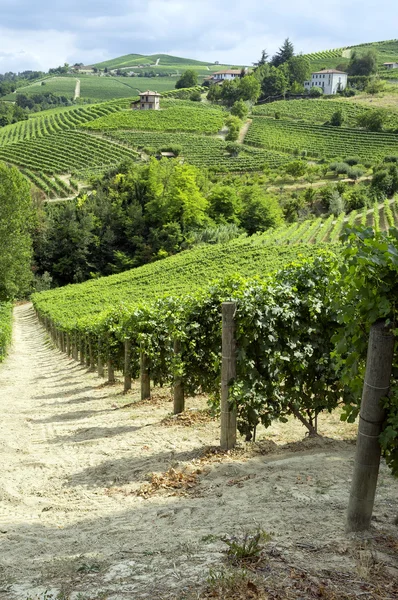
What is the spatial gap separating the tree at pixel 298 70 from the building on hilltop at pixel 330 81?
3.78 metres

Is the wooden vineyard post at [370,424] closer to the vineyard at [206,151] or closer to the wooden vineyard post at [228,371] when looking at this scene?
the wooden vineyard post at [228,371]

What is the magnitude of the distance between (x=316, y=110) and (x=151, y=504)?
123984 millimetres

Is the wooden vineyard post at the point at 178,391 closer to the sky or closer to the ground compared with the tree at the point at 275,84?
closer to the ground

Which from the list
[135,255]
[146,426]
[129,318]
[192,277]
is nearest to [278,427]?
[146,426]

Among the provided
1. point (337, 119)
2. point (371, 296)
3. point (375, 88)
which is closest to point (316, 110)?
point (337, 119)

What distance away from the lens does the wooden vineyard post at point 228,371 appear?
22.3 feet

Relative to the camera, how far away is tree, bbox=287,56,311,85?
153 meters

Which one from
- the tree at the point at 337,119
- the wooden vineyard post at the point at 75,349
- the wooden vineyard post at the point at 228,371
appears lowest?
the wooden vineyard post at the point at 75,349

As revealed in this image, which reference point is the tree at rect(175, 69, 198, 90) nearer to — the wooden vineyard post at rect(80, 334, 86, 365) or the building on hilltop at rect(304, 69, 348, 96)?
the building on hilltop at rect(304, 69, 348, 96)

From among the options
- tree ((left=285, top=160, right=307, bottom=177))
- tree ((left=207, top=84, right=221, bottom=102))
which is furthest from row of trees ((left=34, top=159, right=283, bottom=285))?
tree ((left=207, top=84, right=221, bottom=102))

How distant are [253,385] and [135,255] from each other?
61443 mm

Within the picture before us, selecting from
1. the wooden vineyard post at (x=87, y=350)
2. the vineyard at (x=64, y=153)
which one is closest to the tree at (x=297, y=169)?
the vineyard at (x=64, y=153)

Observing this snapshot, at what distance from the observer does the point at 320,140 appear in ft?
322

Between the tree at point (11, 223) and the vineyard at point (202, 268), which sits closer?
the tree at point (11, 223)
